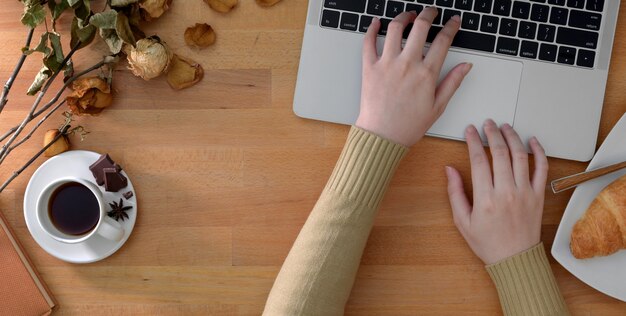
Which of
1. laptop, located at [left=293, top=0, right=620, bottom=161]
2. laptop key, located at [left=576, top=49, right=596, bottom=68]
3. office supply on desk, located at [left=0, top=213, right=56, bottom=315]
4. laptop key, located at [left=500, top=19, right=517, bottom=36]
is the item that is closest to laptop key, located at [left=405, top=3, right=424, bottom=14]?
laptop, located at [left=293, top=0, right=620, bottom=161]

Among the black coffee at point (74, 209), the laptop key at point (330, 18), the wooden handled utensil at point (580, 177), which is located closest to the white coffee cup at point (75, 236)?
the black coffee at point (74, 209)

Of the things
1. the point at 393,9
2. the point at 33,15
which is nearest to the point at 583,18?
the point at 393,9

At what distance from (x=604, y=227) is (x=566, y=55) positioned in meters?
0.22

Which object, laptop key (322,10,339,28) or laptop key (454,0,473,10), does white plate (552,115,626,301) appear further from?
laptop key (322,10,339,28)

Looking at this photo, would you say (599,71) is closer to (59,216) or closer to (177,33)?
(177,33)

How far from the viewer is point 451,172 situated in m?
0.77

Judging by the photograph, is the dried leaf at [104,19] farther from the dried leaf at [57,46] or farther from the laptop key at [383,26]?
the laptop key at [383,26]

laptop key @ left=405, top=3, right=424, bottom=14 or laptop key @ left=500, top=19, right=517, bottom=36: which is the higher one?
laptop key @ left=405, top=3, right=424, bottom=14

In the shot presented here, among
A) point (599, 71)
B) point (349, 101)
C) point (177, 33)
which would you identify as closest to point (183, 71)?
point (177, 33)

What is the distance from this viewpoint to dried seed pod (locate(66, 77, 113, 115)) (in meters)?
0.75

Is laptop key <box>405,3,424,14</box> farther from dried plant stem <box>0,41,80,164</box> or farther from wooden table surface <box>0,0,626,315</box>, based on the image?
dried plant stem <box>0,41,80,164</box>

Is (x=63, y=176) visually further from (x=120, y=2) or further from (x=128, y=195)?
(x=120, y=2)

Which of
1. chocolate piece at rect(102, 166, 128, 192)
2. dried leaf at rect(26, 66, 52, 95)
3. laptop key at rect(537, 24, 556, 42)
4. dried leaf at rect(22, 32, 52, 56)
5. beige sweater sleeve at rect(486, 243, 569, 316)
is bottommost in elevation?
beige sweater sleeve at rect(486, 243, 569, 316)

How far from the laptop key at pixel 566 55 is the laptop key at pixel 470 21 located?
0.11 m
